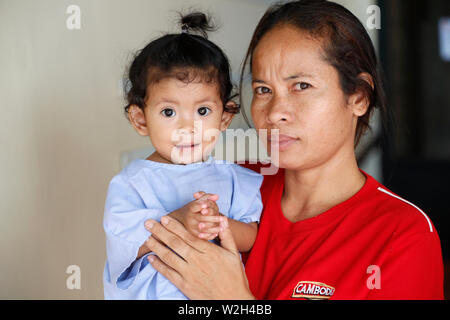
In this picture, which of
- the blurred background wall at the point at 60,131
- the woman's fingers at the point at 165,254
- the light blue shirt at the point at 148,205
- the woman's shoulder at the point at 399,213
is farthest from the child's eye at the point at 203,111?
the blurred background wall at the point at 60,131

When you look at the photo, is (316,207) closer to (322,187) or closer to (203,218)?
(322,187)

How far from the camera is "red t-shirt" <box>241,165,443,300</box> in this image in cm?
104

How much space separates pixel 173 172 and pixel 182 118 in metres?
0.14

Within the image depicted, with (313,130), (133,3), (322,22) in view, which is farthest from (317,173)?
(133,3)

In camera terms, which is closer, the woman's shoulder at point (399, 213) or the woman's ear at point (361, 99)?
the woman's shoulder at point (399, 213)

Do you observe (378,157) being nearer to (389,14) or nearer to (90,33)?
(389,14)

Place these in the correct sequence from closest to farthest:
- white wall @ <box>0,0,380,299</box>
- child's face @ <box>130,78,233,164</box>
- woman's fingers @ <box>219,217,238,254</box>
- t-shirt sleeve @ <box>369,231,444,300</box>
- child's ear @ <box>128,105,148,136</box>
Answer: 1. t-shirt sleeve @ <box>369,231,444,300</box>
2. woman's fingers @ <box>219,217,238,254</box>
3. child's face @ <box>130,78,233,164</box>
4. child's ear @ <box>128,105,148,136</box>
5. white wall @ <box>0,0,380,299</box>

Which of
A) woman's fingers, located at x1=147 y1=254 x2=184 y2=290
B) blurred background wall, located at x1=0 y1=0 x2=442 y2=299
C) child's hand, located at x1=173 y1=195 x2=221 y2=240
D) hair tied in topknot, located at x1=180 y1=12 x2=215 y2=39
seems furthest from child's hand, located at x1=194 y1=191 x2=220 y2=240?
blurred background wall, located at x1=0 y1=0 x2=442 y2=299

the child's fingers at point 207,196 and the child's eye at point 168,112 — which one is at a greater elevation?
the child's eye at point 168,112

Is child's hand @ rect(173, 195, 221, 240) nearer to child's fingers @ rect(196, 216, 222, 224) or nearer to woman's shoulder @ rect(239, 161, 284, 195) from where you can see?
child's fingers @ rect(196, 216, 222, 224)

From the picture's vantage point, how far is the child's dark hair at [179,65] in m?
1.24

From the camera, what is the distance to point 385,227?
1.10 m

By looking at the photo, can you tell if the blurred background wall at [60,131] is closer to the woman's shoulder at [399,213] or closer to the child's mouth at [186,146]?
the child's mouth at [186,146]

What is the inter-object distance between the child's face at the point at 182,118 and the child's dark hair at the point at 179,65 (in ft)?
0.07
